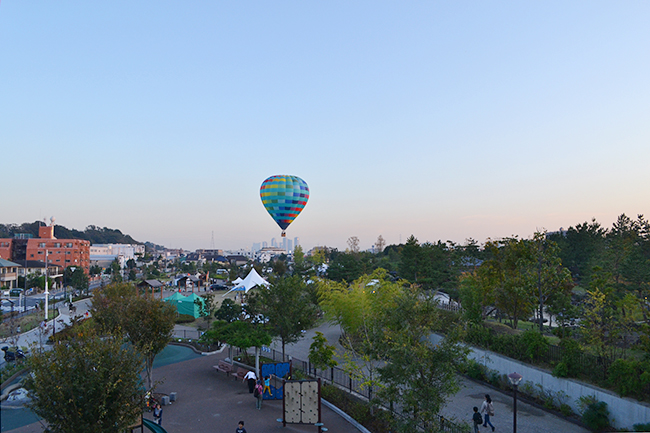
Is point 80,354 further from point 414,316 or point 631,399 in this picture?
point 631,399

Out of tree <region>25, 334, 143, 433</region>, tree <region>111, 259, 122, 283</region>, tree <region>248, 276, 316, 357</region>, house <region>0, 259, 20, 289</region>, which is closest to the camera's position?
tree <region>25, 334, 143, 433</region>

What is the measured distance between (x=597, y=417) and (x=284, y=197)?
1088 inches

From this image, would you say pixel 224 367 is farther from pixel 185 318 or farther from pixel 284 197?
pixel 185 318

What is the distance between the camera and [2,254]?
86125 mm

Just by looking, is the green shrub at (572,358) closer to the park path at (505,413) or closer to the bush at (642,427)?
the park path at (505,413)

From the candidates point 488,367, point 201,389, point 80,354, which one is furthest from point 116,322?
point 488,367

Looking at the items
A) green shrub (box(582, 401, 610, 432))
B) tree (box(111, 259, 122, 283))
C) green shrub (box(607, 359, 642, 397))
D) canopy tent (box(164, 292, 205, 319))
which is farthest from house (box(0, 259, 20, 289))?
green shrub (box(607, 359, 642, 397))

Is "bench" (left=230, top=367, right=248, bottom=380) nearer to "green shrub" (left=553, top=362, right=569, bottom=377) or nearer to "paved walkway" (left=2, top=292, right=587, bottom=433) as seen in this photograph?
"paved walkway" (left=2, top=292, right=587, bottom=433)

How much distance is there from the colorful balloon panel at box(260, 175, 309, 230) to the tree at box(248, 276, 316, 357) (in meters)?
14.9

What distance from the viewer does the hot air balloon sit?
37250 mm

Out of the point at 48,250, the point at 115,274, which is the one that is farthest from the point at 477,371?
the point at 48,250

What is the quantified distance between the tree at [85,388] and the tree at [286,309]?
12516mm

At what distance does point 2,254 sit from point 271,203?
80192 millimetres

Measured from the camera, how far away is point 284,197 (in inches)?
1467
